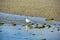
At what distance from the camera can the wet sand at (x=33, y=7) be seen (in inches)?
476

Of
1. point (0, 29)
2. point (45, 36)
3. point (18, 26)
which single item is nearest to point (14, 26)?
point (18, 26)

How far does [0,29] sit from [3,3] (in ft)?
12.8

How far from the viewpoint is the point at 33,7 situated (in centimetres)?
1266

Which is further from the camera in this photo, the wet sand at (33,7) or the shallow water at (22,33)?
the wet sand at (33,7)

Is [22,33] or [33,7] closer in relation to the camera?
[22,33]

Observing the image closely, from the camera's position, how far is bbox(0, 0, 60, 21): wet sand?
12086 mm

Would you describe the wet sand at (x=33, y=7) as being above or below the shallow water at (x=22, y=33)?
above

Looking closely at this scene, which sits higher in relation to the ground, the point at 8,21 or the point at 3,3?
the point at 3,3

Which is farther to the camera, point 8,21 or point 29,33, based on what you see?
point 8,21

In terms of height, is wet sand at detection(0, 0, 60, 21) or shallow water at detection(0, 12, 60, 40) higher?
wet sand at detection(0, 0, 60, 21)

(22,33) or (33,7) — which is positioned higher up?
(33,7)

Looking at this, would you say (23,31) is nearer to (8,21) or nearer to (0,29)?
(0,29)

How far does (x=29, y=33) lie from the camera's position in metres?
8.91

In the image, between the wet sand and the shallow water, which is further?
the wet sand
